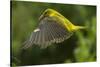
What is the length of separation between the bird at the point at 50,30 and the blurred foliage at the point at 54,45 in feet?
→ 0.13

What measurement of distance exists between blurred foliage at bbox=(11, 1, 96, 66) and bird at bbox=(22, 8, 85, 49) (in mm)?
41

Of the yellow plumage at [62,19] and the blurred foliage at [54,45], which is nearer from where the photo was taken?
the blurred foliage at [54,45]

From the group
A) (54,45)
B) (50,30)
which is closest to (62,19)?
(50,30)

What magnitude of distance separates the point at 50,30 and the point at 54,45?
17 centimetres

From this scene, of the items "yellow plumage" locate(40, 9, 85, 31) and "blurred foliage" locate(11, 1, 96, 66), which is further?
"yellow plumage" locate(40, 9, 85, 31)

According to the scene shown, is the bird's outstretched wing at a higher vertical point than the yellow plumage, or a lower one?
lower

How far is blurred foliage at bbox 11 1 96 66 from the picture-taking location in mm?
2043

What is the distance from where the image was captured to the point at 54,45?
218cm

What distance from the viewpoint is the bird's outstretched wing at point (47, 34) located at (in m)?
2.11

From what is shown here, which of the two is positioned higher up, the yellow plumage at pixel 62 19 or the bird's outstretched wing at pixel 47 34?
the yellow plumage at pixel 62 19
